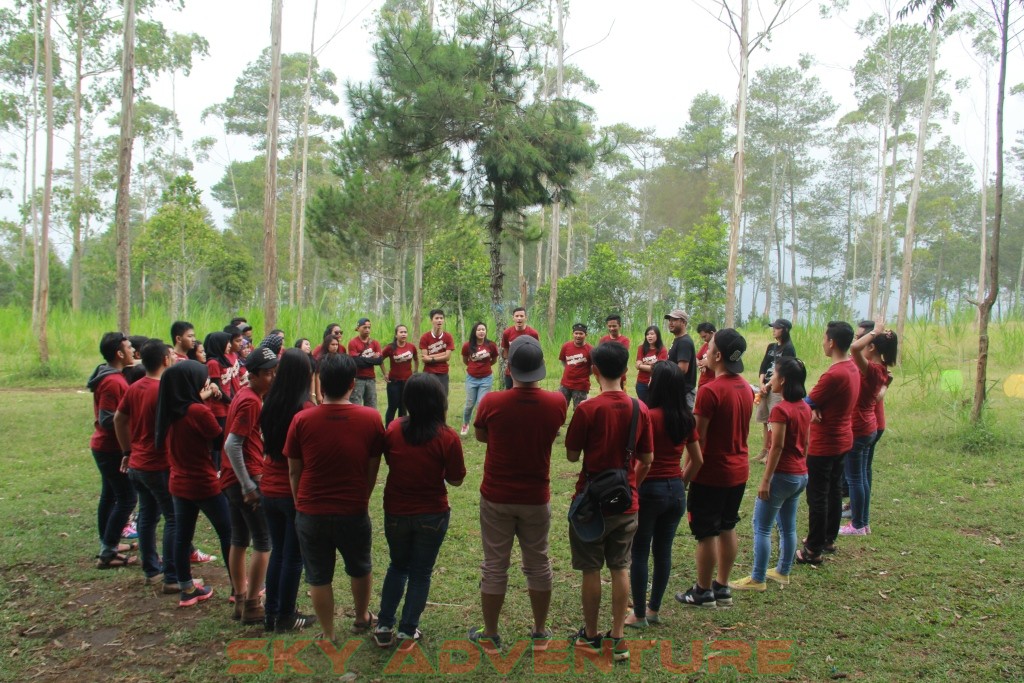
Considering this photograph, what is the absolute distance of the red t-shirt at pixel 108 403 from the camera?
14.8 feet

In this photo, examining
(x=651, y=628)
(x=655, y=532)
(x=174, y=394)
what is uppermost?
(x=174, y=394)

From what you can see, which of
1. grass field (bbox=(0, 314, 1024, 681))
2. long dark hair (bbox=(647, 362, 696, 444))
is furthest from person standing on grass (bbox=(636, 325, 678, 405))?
long dark hair (bbox=(647, 362, 696, 444))

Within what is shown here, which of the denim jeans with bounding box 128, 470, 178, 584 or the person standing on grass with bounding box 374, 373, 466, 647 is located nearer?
the person standing on grass with bounding box 374, 373, 466, 647

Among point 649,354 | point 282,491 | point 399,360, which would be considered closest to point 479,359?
point 399,360

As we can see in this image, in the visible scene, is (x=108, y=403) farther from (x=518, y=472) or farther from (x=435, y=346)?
(x=435, y=346)

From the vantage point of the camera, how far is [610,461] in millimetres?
3330

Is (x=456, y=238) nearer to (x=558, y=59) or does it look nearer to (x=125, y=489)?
(x=558, y=59)

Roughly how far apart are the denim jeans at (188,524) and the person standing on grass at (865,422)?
14.6ft

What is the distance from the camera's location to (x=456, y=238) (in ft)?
62.0

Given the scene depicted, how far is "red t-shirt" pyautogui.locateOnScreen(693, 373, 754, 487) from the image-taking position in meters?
3.82

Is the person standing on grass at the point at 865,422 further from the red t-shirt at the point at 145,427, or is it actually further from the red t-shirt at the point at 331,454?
the red t-shirt at the point at 145,427

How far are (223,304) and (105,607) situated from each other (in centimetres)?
2113

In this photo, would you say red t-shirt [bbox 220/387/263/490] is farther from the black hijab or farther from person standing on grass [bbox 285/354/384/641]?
person standing on grass [bbox 285/354/384/641]

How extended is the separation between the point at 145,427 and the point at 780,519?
406 centimetres
